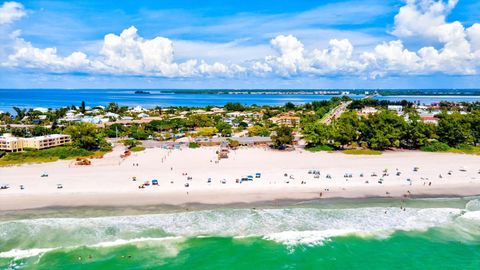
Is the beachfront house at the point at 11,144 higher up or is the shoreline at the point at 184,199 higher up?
the beachfront house at the point at 11,144

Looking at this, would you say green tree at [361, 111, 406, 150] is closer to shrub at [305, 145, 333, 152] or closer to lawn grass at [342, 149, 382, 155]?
lawn grass at [342, 149, 382, 155]

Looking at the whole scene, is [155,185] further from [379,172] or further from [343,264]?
[379,172]

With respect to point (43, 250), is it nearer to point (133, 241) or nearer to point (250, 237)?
point (133, 241)

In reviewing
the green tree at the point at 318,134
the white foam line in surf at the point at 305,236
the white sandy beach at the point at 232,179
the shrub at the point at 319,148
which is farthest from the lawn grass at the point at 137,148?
the white foam line in surf at the point at 305,236

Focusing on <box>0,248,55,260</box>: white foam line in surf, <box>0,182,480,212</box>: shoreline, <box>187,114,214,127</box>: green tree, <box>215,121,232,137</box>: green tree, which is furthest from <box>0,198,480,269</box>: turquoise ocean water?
<box>187,114,214,127</box>: green tree

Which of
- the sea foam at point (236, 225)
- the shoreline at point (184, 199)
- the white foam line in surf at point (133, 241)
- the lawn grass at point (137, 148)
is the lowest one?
the white foam line in surf at point (133, 241)

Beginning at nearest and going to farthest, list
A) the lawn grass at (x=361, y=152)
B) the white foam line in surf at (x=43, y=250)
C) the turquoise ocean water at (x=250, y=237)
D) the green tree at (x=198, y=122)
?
1. the turquoise ocean water at (x=250, y=237)
2. the white foam line in surf at (x=43, y=250)
3. the lawn grass at (x=361, y=152)
4. the green tree at (x=198, y=122)

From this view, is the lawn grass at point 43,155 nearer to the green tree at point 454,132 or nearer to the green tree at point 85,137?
the green tree at point 85,137
